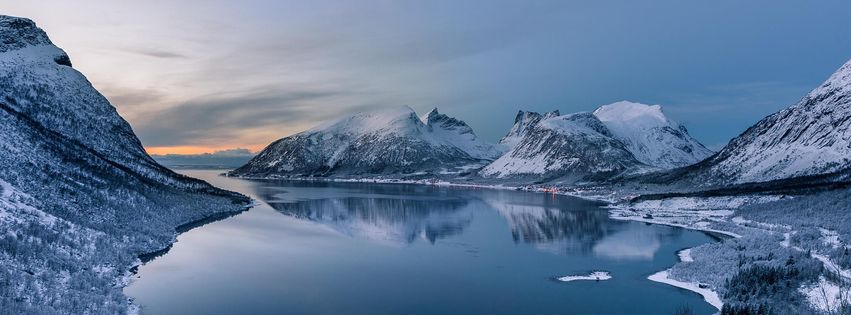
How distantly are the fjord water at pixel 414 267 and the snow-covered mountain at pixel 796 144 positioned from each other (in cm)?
6208

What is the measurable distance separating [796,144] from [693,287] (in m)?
112

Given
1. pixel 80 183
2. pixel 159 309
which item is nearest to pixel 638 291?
pixel 159 309

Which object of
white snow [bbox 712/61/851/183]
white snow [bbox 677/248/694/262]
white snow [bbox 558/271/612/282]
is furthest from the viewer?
white snow [bbox 712/61/851/183]

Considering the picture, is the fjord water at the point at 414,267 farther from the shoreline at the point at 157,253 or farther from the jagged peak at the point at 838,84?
the jagged peak at the point at 838,84

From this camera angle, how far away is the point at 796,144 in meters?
128

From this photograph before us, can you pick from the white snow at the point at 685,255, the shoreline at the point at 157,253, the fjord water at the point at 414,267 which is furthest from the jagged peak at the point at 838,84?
the shoreline at the point at 157,253

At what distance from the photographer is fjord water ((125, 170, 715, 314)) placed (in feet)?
115

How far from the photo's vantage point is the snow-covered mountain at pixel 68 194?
3225 cm

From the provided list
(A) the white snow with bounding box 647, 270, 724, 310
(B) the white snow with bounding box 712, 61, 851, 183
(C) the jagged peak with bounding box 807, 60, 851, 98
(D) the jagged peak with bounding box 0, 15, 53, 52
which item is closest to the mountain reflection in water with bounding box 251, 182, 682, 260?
(A) the white snow with bounding box 647, 270, 724, 310

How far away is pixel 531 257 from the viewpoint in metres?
54.0

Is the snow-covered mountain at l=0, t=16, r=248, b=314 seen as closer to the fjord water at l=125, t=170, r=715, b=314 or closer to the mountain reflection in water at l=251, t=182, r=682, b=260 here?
the fjord water at l=125, t=170, r=715, b=314

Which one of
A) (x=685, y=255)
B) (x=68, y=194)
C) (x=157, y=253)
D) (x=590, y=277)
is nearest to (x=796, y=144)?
(x=685, y=255)

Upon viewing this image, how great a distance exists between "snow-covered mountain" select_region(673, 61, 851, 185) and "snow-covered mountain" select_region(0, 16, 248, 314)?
114732mm

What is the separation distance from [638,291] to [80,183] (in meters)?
59.3
